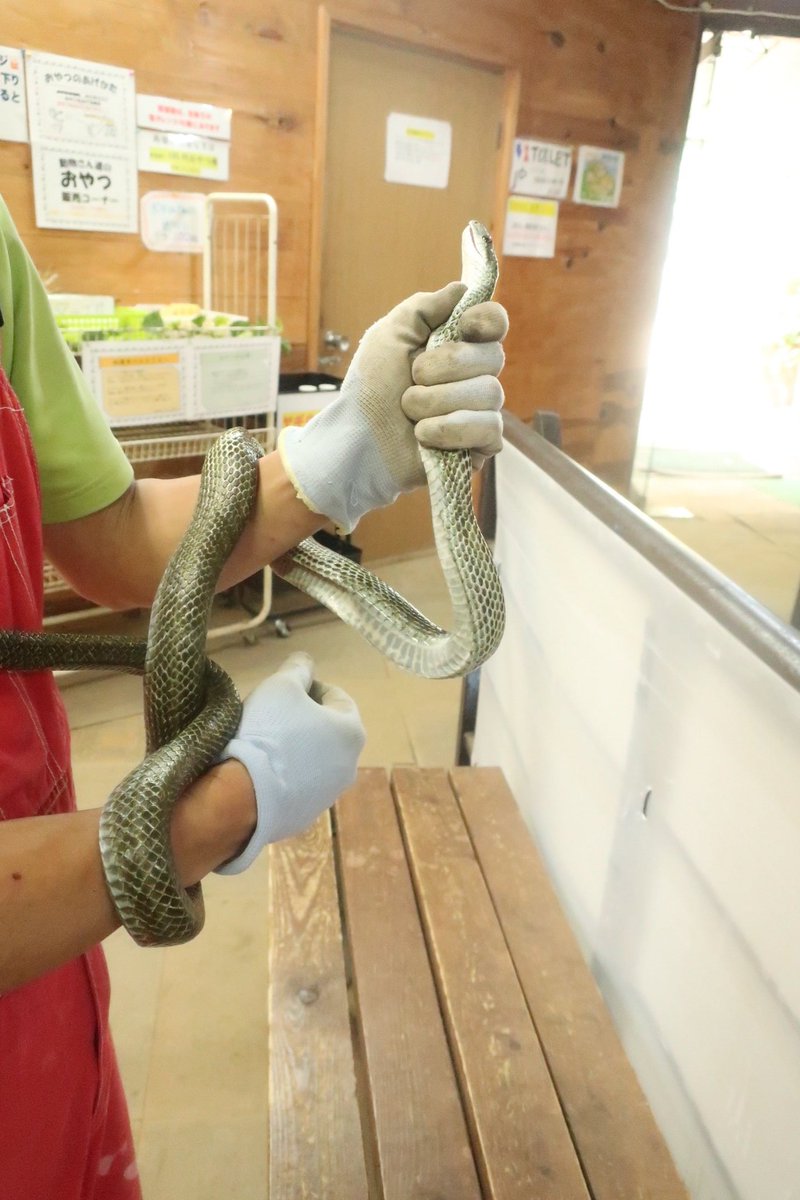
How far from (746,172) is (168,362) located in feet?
21.1

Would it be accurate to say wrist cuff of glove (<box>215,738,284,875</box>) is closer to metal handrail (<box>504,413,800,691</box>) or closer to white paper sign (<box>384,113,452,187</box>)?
metal handrail (<box>504,413,800,691</box>)

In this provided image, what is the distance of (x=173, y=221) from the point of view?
3695 millimetres

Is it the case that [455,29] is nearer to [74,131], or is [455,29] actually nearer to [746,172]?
[74,131]

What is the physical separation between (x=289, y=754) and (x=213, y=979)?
4.83 feet

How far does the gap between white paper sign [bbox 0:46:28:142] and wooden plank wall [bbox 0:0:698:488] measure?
0.04 meters

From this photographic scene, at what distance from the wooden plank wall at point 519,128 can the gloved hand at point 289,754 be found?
9.66 feet

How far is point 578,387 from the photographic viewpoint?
224 inches

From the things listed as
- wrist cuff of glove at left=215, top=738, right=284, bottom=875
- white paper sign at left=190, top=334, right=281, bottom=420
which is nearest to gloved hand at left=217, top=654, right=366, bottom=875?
wrist cuff of glove at left=215, top=738, right=284, bottom=875

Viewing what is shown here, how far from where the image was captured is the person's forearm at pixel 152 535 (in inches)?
49.9

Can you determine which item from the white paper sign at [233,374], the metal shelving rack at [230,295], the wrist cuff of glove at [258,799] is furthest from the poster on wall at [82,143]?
the wrist cuff of glove at [258,799]

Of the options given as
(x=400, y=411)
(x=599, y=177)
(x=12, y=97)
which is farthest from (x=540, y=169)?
(x=400, y=411)

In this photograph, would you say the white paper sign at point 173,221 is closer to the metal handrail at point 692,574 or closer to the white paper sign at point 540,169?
the white paper sign at point 540,169

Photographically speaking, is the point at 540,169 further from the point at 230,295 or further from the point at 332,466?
the point at 332,466

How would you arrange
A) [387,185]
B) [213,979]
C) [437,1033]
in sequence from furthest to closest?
[387,185] < [213,979] < [437,1033]
